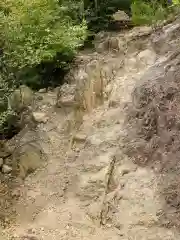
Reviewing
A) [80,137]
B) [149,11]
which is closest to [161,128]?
[80,137]

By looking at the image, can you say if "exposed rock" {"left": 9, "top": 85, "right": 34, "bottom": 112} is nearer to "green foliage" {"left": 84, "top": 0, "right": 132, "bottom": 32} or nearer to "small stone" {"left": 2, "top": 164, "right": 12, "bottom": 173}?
"small stone" {"left": 2, "top": 164, "right": 12, "bottom": 173}

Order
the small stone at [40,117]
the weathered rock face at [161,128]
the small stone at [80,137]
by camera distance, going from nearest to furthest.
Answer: the weathered rock face at [161,128] < the small stone at [80,137] < the small stone at [40,117]

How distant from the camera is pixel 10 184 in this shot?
7.12 meters

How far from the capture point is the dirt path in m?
6.06

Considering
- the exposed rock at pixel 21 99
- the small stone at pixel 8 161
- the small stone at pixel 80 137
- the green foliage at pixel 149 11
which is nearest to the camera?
the small stone at pixel 8 161

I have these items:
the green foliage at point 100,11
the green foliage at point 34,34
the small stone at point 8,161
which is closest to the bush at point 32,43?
the green foliage at point 34,34

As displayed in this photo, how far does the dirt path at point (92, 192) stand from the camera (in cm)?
606

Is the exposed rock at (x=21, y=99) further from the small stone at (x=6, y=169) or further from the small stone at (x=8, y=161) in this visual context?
Result: the small stone at (x=6, y=169)

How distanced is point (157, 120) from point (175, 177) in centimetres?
122

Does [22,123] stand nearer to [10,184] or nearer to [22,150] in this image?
[22,150]

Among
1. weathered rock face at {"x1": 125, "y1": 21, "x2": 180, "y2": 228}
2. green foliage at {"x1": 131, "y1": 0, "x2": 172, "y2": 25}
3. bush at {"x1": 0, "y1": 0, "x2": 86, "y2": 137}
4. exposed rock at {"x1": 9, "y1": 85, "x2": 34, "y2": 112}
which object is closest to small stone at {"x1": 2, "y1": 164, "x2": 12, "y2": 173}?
bush at {"x1": 0, "y1": 0, "x2": 86, "y2": 137}

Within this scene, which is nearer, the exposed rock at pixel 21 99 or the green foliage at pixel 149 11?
the exposed rock at pixel 21 99

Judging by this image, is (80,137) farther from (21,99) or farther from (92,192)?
(21,99)

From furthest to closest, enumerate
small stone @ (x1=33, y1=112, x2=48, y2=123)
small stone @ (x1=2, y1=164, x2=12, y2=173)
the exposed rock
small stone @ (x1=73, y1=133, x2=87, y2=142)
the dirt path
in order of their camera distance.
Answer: the exposed rock, small stone @ (x1=33, y1=112, x2=48, y2=123), small stone @ (x1=73, y1=133, x2=87, y2=142), small stone @ (x1=2, y1=164, x2=12, y2=173), the dirt path
